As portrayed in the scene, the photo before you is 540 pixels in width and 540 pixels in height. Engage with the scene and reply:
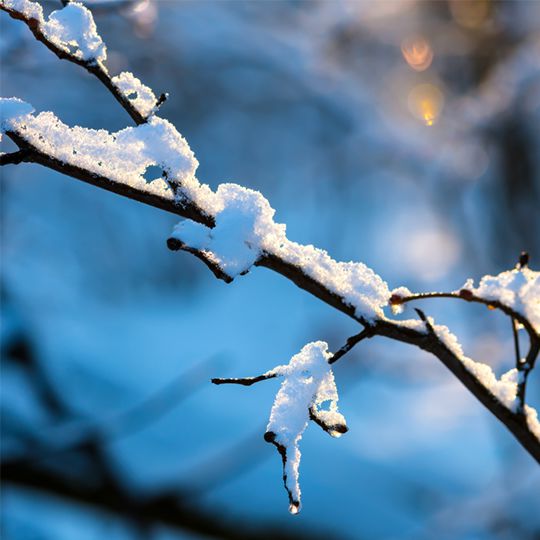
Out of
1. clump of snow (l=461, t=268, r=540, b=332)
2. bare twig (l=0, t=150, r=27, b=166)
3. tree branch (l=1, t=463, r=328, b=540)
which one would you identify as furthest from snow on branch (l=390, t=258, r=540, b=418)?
tree branch (l=1, t=463, r=328, b=540)

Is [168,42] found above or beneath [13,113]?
above

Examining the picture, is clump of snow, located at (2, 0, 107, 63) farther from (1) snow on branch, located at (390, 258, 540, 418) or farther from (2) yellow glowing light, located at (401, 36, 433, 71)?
(2) yellow glowing light, located at (401, 36, 433, 71)

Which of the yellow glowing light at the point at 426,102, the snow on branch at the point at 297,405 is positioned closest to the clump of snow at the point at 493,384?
the snow on branch at the point at 297,405

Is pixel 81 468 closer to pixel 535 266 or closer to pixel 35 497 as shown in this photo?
pixel 35 497

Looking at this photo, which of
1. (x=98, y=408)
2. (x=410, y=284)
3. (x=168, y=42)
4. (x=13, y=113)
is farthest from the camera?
(x=410, y=284)

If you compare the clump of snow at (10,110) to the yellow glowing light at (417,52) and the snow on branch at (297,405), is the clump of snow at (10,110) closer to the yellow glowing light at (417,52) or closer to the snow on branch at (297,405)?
the snow on branch at (297,405)

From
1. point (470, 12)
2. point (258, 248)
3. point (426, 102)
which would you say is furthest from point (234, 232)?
point (426, 102)

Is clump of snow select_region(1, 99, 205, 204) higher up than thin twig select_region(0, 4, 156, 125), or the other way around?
thin twig select_region(0, 4, 156, 125)

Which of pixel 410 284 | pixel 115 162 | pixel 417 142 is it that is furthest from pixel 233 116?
pixel 115 162
